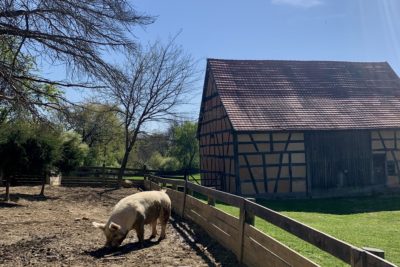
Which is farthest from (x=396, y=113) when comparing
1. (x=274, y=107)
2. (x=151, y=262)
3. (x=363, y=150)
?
(x=151, y=262)

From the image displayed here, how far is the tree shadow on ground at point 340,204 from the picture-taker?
1527cm

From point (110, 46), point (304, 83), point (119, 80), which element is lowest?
point (119, 80)

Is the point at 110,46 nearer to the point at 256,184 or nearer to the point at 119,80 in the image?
the point at 119,80

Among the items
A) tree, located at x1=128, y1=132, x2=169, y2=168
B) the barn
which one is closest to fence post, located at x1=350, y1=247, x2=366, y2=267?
the barn

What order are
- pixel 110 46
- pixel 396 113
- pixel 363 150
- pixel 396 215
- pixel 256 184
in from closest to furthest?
pixel 110 46 → pixel 396 215 → pixel 256 184 → pixel 363 150 → pixel 396 113

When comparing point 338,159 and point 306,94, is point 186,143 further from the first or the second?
point 338,159

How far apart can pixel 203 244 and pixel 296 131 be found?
42.0 ft

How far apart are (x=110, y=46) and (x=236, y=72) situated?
1789 cm

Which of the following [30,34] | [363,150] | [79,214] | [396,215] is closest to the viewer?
[30,34]

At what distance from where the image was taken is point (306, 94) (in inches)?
876

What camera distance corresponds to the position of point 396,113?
21.8 metres

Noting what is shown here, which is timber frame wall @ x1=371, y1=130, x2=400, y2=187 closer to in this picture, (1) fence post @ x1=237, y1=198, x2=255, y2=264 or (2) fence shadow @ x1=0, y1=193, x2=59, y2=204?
(2) fence shadow @ x1=0, y1=193, x2=59, y2=204

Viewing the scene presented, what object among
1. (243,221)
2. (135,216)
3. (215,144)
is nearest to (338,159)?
(215,144)

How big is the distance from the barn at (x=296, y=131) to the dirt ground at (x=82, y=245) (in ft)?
30.4
